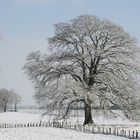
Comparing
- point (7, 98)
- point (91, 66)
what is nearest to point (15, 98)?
point (7, 98)

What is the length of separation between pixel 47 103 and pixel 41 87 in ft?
7.30

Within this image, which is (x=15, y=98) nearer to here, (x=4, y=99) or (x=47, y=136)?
(x=4, y=99)

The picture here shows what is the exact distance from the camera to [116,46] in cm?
5103

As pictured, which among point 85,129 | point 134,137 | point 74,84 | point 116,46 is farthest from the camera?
point 116,46

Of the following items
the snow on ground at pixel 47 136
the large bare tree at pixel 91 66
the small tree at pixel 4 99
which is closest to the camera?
the snow on ground at pixel 47 136

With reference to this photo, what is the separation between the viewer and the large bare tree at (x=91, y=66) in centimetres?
4959

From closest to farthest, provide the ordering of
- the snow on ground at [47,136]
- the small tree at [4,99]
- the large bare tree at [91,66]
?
the snow on ground at [47,136] → the large bare tree at [91,66] → the small tree at [4,99]

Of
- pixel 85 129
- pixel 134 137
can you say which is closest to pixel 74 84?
pixel 85 129

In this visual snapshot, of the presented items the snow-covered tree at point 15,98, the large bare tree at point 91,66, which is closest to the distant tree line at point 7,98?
the snow-covered tree at point 15,98

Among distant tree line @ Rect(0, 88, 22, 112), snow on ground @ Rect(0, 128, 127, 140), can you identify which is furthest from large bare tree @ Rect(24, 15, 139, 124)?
distant tree line @ Rect(0, 88, 22, 112)

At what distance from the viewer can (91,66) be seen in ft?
169

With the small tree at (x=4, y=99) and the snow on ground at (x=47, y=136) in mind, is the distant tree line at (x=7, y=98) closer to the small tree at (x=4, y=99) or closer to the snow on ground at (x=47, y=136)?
the small tree at (x=4, y=99)

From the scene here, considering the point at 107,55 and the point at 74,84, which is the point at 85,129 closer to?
the point at 74,84

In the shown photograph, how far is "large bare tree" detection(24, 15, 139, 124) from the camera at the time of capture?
49594 millimetres
